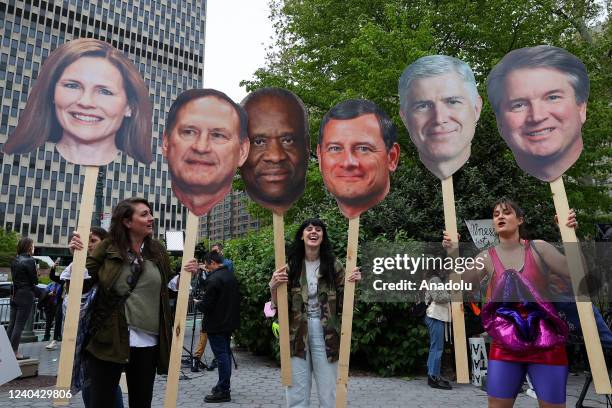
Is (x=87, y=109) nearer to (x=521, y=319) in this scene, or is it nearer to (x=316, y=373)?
(x=316, y=373)

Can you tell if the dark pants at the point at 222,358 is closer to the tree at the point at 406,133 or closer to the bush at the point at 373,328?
the bush at the point at 373,328

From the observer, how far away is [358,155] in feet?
13.1

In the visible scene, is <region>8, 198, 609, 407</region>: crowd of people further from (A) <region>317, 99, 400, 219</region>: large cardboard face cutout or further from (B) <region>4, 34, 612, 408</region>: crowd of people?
(A) <region>317, 99, 400, 219</region>: large cardboard face cutout

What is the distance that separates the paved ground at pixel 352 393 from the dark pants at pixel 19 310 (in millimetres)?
740

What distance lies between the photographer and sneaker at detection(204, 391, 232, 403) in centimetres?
543

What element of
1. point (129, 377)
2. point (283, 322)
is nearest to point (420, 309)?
point (283, 322)

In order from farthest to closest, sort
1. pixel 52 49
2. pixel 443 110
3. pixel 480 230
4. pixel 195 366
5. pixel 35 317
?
pixel 52 49
pixel 35 317
pixel 480 230
pixel 195 366
pixel 443 110

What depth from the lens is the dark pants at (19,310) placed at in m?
6.95

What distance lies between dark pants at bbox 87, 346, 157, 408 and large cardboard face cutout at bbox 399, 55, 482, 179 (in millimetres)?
2787

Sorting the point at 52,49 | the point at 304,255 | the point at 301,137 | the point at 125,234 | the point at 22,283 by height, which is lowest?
the point at 22,283

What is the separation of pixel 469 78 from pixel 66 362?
13.3ft

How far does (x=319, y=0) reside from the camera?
14.5 metres

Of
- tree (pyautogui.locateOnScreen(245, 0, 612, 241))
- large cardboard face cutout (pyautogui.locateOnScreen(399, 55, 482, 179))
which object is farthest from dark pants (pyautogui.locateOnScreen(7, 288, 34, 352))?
large cardboard face cutout (pyautogui.locateOnScreen(399, 55, 482, 179))

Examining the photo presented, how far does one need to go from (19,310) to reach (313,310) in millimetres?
5764
